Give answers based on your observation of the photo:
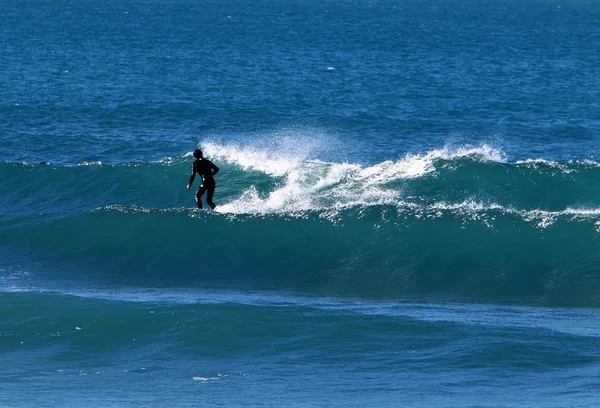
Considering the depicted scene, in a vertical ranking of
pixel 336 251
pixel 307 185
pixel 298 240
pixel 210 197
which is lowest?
pixel 336 251

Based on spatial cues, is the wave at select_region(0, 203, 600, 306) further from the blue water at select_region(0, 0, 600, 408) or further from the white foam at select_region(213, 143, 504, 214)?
the white foam at select_region(213, 143, 504, 214)

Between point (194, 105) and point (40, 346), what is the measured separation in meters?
24.6

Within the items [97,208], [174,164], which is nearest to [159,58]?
[174,164]

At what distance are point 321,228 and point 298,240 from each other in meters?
0.68

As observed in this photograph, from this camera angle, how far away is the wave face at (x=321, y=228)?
20.7 meters

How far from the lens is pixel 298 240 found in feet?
73.8

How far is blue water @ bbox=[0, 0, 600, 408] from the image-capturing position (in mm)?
15227

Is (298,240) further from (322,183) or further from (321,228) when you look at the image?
(322,183)

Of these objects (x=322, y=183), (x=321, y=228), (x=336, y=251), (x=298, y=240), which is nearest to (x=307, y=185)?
(x=322, y=183)

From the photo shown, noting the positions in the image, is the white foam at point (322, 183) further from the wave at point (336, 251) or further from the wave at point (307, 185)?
the wave at point (336, 251)

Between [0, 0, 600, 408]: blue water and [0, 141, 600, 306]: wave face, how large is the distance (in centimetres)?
6

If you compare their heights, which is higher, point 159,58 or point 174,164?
point 159,58

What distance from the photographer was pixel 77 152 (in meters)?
31.4

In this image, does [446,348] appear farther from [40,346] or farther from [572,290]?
[40,346]
